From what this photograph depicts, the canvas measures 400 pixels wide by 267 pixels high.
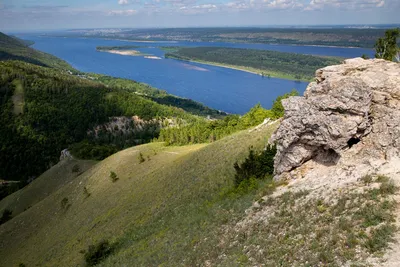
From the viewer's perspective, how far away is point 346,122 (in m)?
21.7

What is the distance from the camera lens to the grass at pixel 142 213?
25188 millimetres

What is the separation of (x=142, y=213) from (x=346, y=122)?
1062 inches

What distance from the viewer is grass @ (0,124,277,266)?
25.2 metres

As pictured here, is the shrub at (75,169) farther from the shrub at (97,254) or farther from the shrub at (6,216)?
the shrub at (97,254)

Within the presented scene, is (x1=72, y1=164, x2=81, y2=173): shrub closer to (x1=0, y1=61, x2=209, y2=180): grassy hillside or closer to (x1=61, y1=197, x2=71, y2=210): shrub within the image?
(x1=61, y1=197, x2=71, y2=210): shrub

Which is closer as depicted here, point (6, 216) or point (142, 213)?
point (142, 213)

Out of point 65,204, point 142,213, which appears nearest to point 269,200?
point 142,213

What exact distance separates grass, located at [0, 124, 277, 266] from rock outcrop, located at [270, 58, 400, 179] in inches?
198

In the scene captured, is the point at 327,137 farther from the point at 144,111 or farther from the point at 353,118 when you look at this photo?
the point at 144,111

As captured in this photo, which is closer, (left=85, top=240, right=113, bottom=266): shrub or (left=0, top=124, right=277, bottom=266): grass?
(left=0, top=124, right=277, bottom=266): grass

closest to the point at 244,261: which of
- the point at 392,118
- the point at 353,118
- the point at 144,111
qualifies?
the point at 353,118

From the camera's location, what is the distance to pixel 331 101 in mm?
22594

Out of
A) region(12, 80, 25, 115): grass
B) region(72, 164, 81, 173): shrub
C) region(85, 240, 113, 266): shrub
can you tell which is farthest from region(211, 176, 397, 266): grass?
region(12, 80, 25, 115): grass

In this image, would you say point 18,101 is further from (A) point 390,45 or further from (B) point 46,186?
(A) point 390,45
